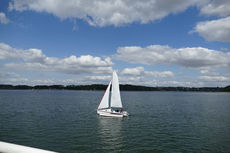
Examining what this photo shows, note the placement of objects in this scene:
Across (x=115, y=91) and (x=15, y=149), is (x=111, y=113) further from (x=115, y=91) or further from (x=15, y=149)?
(x=15, y=149)

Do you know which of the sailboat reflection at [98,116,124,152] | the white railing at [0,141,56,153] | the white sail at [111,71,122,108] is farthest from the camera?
the white sail at [111,71,122,108]

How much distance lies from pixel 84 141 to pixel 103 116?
942 inches

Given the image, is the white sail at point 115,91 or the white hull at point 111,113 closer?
the white hull at point 111,113

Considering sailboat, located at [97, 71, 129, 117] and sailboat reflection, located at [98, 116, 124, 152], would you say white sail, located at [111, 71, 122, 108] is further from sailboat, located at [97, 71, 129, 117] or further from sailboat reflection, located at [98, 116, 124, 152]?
sailboat reflection, located at [98, 116, 124, 152]

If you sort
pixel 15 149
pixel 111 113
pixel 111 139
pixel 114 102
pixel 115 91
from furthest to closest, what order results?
pixel 114 102 < pixel 115 91 < pixel 111 113 < pixel 111 139 < pixel 15 149

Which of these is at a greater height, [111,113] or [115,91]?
[115,91]

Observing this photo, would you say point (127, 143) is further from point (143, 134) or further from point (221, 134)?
point (221, 134)

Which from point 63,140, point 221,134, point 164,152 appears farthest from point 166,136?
point 63,140

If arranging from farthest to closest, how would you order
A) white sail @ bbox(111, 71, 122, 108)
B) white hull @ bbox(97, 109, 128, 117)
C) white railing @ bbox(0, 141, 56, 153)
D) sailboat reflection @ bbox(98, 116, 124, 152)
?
white sail @ bbox(111, 71, 122, 108) < white hull @ bbox(97, 109, 128, 117) < sailboat reflection @ bbox(98, 116, 124, 152) < white railing @ bbox(0, 141, 56, 153)

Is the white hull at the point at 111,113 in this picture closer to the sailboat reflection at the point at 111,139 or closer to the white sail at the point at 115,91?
the white sail at the point at 115,91

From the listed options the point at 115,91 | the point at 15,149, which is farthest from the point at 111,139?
the point at 15,149

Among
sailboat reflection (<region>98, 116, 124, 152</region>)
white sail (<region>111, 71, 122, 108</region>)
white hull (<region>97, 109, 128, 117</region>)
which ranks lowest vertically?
sailboat reflection (<region>98, 116, 124, 152</region>)

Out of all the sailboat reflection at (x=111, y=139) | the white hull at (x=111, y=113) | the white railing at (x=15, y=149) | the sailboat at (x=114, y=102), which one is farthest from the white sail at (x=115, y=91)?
the white railing at (x=15, y=149)

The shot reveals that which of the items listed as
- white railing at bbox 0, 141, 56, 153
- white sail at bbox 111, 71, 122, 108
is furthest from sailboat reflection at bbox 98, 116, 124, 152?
white railing at bbox 0, 141, 56, 153
